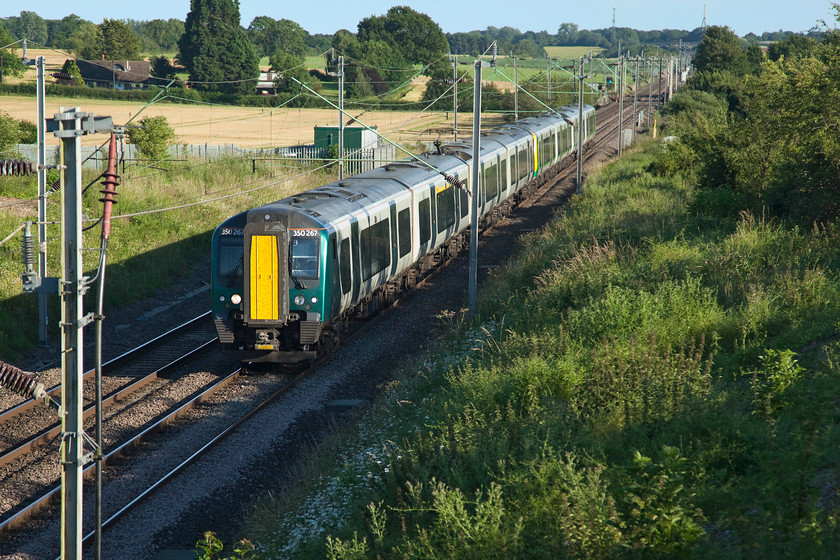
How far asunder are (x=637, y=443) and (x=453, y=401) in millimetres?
2836

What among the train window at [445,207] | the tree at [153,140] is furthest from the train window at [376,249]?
the tree at [153,140]

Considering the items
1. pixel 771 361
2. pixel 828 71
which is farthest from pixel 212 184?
pixel 771 361

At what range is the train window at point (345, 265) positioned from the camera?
15.9 m

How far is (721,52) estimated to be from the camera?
83.6m

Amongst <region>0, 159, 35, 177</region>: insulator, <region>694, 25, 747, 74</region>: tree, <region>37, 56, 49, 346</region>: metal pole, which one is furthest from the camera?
<region>694, 25, 747, 74</region>: tree

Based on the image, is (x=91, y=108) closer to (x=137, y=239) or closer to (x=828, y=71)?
(x=137, y=239)

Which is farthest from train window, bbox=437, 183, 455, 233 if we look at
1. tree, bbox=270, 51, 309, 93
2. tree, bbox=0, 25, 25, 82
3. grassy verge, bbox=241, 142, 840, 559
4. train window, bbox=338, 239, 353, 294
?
tree, bbox=0, 25, 25, 82

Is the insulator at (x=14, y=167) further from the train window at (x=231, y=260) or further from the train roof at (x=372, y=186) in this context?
the train window at (x=231, y=260)

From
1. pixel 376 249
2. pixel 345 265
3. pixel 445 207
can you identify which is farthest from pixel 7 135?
pixel 345 265

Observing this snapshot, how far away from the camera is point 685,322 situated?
472 inches

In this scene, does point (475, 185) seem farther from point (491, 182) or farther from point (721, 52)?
point (721, 52)

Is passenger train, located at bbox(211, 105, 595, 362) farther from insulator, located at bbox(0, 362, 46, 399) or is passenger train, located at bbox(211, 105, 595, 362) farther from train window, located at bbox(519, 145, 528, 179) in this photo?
train window, located at bbox(519, 145, 528, 179)

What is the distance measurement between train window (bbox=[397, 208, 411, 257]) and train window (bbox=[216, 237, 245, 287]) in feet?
16.8

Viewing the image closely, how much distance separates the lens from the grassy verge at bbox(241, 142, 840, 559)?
21.6 feet
